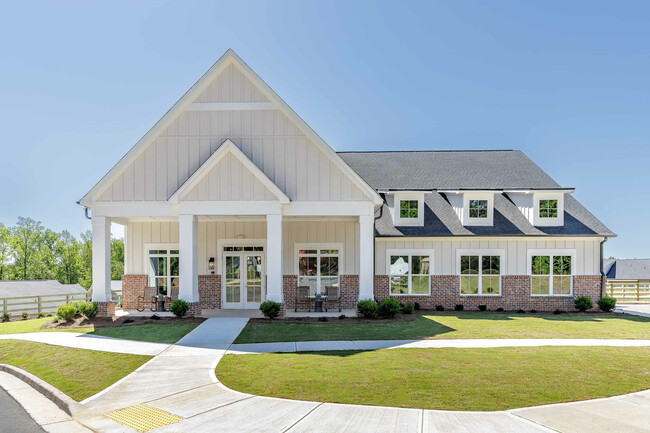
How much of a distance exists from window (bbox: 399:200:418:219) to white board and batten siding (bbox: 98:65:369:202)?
5195 millimetres

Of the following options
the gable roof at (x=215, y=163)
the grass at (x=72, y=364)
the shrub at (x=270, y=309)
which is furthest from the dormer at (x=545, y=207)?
the grass at (x=72, y=364)

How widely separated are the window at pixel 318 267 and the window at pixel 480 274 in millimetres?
5776

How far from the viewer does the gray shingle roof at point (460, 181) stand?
20031 millimetres

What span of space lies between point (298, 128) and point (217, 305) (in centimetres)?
842

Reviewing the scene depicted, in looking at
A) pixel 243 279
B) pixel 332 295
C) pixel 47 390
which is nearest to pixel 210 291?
pixel 243 279

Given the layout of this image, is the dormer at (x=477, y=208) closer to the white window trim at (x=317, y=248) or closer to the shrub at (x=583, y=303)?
the shrub at (x=583, y=303)

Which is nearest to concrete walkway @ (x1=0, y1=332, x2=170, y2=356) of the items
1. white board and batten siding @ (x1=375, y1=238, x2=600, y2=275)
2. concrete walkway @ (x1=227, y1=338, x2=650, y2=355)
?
concrete walkway @ (x1=227, y1=338, x2=650, y2=355)

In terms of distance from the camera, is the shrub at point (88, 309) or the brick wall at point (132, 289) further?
the brick wall at point (132, 289)

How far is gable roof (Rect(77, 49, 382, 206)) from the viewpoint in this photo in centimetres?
1587

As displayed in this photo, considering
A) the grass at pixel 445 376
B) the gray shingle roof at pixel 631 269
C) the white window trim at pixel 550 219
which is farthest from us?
the gray shingle roof at pixel 631 269

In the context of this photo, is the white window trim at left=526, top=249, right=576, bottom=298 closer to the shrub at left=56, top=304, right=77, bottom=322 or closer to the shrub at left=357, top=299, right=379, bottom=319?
the shrub at left=357, top=299, right=379, bottom=319

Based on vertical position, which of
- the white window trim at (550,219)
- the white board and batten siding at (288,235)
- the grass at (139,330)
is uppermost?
the white window trim at (550,219)

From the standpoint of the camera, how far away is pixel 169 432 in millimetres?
5664

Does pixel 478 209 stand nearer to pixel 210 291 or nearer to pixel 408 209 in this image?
pixel 408 209
